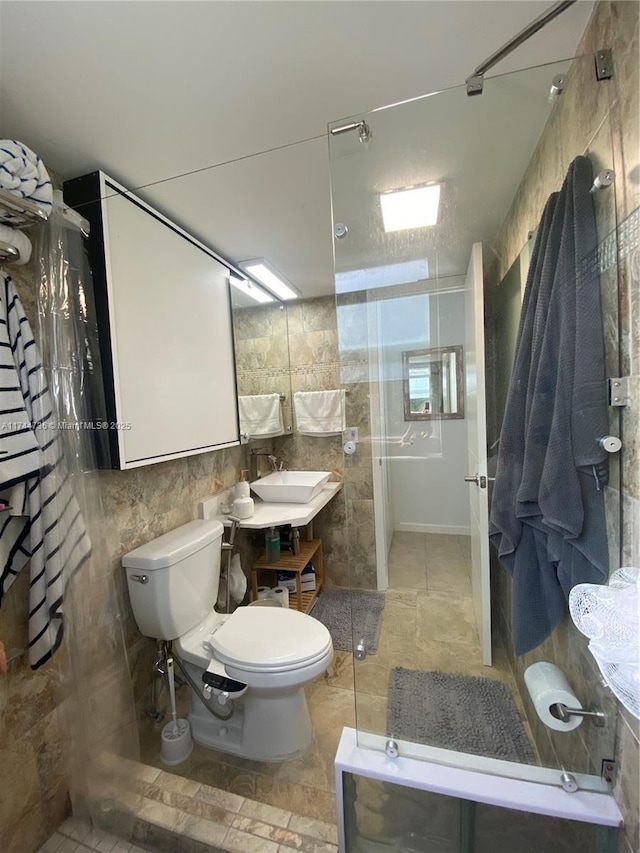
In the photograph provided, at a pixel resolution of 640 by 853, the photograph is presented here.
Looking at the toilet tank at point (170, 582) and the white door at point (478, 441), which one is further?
the white door at point (478, 441)

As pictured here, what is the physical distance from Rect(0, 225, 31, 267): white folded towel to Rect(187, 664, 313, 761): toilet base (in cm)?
172

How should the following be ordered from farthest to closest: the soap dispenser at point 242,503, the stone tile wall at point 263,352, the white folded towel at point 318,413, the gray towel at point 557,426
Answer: the white folded towel at point 318,413
the stone tile wall at point 263,352
the soap dispenser at point 242,503
the gray towel at point 557,426

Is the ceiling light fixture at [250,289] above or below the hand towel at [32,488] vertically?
above

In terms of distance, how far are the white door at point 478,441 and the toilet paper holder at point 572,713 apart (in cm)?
61

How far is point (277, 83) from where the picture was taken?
2.97 ft

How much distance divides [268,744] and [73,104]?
7.54 ft

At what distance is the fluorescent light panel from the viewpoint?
1341mm

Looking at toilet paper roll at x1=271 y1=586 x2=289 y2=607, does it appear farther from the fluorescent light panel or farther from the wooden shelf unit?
the fluorescent light panel

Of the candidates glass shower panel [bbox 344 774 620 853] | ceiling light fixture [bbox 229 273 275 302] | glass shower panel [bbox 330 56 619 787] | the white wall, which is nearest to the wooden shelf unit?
glass shower panel [bbox 330 56 619 787]

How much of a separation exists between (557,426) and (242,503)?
60.8 inches

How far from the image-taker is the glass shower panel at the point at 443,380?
951 millimetres

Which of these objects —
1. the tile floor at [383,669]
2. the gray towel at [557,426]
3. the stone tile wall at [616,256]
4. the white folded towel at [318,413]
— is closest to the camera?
the stone tile wall at [616,256]

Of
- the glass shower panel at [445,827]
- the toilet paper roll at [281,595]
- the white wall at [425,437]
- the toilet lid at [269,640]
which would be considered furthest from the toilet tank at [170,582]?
the white wall at [425,437]

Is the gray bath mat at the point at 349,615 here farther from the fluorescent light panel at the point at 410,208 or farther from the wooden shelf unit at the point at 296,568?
the fluorescent light panel at the point at 410,208
